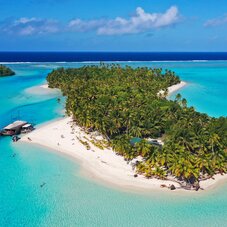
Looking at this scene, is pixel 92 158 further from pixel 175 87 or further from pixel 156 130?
pixel 175 87

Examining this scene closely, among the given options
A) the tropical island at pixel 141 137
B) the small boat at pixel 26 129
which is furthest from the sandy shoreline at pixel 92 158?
the small boat at pixel 26 129

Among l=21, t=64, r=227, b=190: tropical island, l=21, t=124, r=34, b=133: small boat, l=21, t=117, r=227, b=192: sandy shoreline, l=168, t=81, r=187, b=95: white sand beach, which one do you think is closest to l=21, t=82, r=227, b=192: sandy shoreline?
l=21, t=117, r=227, b=192: sandy shoreline

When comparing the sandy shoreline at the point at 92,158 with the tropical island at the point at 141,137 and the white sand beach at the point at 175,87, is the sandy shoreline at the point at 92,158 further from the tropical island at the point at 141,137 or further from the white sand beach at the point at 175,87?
the white sand beach at the point at 175,87

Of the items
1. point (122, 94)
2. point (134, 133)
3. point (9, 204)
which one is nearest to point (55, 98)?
point (122, 94)

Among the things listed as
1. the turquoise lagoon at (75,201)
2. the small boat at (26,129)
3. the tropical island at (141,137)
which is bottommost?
the small boat at (26,129)

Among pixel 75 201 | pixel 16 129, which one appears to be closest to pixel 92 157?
pixel 75 201

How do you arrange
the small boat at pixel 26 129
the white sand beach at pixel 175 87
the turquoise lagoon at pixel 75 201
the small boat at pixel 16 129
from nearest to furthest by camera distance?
the turquoise lagoon at pixel 75 201 < the small boat at pixel 16 129 < the small boat at pixel 26 129 < the white sand beach at pixel 175 87

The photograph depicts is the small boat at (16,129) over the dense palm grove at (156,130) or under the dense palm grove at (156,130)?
under
